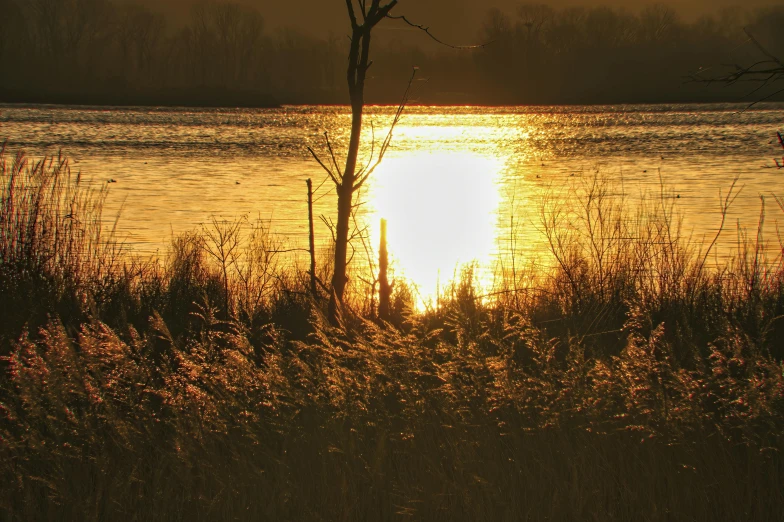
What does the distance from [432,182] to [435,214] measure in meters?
10.6

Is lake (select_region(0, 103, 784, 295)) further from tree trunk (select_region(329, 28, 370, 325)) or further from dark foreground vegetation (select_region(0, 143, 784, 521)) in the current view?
dark foreground vegetation (select_region(0, 143, 784, 521))

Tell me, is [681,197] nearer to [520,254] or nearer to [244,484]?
[520,254]

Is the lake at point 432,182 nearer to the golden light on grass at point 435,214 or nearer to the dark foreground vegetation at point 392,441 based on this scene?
the golden light on grass at point 435,214

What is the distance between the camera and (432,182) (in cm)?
3259

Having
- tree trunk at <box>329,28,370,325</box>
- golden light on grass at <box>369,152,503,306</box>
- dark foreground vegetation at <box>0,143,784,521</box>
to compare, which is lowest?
golden light on grass at <box>369,152,503,306</box>

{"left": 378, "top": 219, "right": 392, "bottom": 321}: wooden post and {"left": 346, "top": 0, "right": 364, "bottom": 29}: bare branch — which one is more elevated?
{"left": 346, "top": 0, "right": 364, "bottom": 29}: bare branch

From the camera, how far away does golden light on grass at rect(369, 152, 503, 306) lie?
42.3 ft

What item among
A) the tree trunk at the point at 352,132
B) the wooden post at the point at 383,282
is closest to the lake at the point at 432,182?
the tree trunk at the point at 352,132

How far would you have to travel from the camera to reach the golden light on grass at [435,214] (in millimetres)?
12906

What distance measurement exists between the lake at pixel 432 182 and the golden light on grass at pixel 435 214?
0.06 meters

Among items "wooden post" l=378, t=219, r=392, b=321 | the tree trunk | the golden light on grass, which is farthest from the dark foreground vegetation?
the golden light on grass

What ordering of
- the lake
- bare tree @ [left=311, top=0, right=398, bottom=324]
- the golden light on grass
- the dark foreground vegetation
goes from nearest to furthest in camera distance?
the dark foreground vegetation
bare tree @ [left=311, top=0, right=398, bottom=324]
the golden light on grass
the lake

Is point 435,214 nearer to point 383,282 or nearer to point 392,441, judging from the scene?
point 383,282

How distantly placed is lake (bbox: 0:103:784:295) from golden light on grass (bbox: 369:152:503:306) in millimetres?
60
